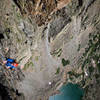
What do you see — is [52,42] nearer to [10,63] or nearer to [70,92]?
[10,63]

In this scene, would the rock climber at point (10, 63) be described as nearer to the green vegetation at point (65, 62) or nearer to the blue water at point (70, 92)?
the green vegetation at point (65, 62)

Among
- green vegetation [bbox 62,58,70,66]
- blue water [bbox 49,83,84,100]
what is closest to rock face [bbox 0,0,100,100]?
green vegetation [bbox 62,58,70,66]

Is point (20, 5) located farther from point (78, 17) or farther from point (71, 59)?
point (71, 59)

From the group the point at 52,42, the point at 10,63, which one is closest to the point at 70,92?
the point at 52,42

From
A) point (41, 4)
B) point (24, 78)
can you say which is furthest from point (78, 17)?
point (24, 78)

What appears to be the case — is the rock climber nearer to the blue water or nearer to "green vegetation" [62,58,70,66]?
"green vegetation" [62,58,70,66]

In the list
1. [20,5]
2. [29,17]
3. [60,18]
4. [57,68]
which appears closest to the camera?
[20,5]

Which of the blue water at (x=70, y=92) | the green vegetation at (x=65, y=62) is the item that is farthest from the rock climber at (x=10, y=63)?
the blue water at (x=70, y=92)

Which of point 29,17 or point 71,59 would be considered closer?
point 29,17
